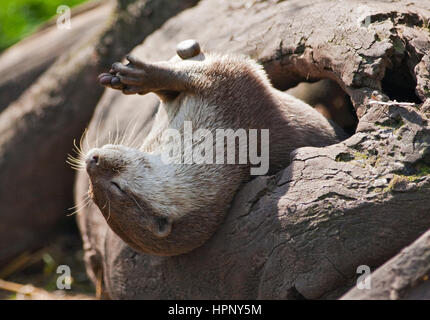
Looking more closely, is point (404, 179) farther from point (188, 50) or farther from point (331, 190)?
point (188, 50)

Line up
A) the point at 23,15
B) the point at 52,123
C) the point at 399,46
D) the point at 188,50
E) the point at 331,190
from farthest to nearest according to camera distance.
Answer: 1. the point at 23,15
2. the point at 52,123
3. the point at 188,50
4. the point at 399,46
5. the point at 331,190

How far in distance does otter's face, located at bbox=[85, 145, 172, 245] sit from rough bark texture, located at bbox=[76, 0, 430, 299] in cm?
33

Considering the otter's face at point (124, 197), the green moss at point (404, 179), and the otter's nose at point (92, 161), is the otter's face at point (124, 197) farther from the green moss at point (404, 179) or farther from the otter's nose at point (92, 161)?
the green moss at point (404, 179)

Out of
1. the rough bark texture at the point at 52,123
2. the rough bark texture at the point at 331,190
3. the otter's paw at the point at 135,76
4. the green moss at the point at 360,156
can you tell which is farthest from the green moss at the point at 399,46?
the rough bark texture at the point at 52,123

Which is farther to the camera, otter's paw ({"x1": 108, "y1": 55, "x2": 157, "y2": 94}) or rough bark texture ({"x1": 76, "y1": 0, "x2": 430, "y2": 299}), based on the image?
otter's paw ({"x1": 108, "y1": 55, "x2": 157, "y2": 94})

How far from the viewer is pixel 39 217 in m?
5.91

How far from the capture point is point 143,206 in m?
3.47

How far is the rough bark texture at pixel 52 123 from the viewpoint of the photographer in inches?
224

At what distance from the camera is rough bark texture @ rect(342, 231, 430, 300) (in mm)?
2447

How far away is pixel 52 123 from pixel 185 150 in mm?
2394

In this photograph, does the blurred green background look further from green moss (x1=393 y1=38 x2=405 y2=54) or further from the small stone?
green moss (x1=393 y1=38 x2=405 y2=54)

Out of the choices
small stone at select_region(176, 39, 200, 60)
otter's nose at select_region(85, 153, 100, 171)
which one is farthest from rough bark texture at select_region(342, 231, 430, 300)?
small stone at select_region(176, 39, 200, 60)

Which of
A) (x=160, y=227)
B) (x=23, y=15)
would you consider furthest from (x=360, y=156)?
(x=23, y=15)

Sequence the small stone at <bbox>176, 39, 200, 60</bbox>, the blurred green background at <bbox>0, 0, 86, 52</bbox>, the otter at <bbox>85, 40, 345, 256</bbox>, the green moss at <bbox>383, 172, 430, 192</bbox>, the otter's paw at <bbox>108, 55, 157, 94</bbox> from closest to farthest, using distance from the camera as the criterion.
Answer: the green moss at <bbox>383, 172, 430, 192</bbox> < the otter at <bbox>85, 40, 345, 256</bbox> < the otter's paw at <bbox>108, 55, 157, 94</bbox> < the small stone at <bbox>176, 39, 200, 60</bbox> < the blurred green background at <bbox>0, 0, 86, 52</bbox>
